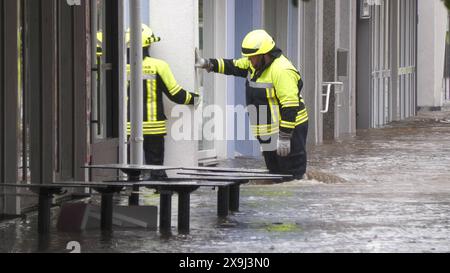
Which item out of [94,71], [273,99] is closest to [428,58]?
[273,99]

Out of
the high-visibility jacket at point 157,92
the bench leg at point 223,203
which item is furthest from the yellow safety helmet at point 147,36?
the bench leg at point 223,203

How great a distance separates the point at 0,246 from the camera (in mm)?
10094

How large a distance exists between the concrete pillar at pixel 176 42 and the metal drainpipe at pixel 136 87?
10.3 ft

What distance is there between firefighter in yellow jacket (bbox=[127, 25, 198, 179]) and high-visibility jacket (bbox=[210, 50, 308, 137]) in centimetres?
75

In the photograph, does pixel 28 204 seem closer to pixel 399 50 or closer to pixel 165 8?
pixel 165 8

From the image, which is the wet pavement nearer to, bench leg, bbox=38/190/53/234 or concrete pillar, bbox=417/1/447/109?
bench leg, bbox=38/190/53/234

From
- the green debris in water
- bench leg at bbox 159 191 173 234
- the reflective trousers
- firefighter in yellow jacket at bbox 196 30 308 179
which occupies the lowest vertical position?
the green debris in water

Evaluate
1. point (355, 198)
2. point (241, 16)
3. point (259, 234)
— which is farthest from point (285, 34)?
point (259, 234)

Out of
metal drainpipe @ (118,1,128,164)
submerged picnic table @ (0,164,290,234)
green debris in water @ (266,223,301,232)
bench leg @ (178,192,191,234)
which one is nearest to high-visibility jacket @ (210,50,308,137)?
metal drainpipe @ (118,1,128,164)

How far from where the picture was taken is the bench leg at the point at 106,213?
10812mm

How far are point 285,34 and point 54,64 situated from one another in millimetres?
8911

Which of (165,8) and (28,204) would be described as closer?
(28,204)

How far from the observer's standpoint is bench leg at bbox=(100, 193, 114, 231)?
35.5ft

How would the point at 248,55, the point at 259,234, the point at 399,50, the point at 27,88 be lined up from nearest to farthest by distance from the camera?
the point at 259,234
the point at 27,88
the point at 248,55
the point at 399,50
